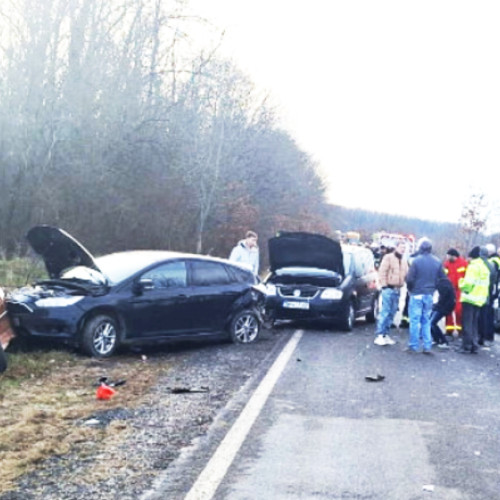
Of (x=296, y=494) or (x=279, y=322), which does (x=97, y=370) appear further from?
(x=279, y=322)

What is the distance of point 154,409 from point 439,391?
362 centimetres

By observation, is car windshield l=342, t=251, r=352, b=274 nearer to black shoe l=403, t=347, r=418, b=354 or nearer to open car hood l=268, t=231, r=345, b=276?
open car hood l=268, t=231, r=345, b=276

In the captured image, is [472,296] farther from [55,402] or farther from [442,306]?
[55,402]

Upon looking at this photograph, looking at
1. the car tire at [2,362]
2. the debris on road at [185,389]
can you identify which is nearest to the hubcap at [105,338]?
the car tire at [2,362]

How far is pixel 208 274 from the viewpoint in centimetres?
1319

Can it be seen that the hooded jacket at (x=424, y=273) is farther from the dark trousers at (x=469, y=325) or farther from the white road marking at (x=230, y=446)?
the white road marking at (x=230, y=446)

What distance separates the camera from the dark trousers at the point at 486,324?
605 inches

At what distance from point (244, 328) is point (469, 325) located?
13.0ft

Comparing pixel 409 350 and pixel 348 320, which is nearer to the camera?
pixel 409 350

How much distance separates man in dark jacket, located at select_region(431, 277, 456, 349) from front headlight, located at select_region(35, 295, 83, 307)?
675 centimetres

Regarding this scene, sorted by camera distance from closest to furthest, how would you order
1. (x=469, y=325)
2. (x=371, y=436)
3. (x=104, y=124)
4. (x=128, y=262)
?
(x=371, y=436) → (x=128, y=262) → (x=469, y=325) → (x=104, y=124)

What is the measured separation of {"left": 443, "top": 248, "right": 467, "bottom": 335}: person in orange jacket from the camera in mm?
16062

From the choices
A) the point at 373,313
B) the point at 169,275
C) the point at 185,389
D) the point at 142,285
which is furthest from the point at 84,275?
the point at 373,313

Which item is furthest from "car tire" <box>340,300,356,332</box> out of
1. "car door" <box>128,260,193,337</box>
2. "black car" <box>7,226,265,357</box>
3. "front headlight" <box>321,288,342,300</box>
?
"car door" <box>128,260,193,337</box>
